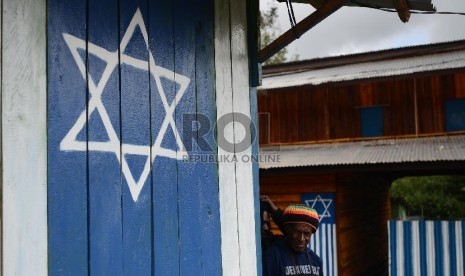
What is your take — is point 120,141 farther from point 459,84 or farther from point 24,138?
point 459,84

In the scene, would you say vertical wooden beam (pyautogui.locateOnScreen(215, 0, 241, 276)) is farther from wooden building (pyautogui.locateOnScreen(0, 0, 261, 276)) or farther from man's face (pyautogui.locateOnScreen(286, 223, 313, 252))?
man's face (pyautogui.locateOnScreen(286, 223, 313, 252))

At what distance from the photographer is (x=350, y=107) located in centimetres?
1235

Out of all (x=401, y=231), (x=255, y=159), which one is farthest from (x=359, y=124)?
(x=255, y=159)

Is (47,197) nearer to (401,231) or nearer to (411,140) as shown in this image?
(401,231)

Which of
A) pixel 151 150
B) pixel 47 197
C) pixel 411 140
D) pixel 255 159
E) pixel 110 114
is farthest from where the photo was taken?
pixel 411 140

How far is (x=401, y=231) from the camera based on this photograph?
8.80 meters

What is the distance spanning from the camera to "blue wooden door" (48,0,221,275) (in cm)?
146

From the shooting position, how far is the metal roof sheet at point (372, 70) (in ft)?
34.3

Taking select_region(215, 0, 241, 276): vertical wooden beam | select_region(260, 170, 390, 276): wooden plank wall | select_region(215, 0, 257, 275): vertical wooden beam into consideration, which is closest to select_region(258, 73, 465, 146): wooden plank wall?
select_region(260, 170, 390, 276): wooden plank wall

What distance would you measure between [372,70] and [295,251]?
29.9ft

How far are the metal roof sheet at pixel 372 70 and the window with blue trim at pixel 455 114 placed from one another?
103 centimetres

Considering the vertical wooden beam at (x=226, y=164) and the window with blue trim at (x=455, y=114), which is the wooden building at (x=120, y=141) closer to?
the vertical wooden beam at (x=226, y=164)

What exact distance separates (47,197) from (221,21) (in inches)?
54.8

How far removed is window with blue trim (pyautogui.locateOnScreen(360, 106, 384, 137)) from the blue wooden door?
10332mm
